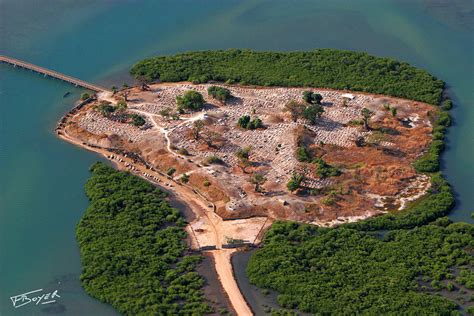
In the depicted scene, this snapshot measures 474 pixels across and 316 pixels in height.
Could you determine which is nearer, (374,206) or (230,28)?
(374,206)

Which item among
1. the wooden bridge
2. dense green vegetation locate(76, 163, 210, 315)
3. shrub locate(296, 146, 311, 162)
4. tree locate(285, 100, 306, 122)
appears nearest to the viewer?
dense green vegetation locate(76, 163, 210, 315)

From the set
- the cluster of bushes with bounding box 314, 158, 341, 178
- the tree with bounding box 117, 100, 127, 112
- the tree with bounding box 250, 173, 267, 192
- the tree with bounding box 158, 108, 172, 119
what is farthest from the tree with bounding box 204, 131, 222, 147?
the cluster of bushes with bounding box 314, 158, 341, 178

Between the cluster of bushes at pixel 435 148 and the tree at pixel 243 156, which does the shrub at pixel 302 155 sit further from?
the cluster of bushes at pixel 435 148

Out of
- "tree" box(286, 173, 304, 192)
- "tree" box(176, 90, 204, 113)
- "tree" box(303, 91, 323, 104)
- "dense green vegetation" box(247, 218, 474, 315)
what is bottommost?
"dense green vegetation" box(247, 218, 474, 315)

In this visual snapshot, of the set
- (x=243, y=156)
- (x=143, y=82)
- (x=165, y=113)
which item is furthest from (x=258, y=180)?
(x=143, y=82)

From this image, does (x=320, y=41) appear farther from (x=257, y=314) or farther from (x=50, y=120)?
(x=257, y=314)

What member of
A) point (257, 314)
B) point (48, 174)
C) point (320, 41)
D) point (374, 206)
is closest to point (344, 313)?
point (257, 314)

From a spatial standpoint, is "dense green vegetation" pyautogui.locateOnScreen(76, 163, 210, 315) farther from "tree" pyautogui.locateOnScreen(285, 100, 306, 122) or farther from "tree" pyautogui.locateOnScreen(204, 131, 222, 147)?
"tree" pyautogui.locateOnScreen(285, 100, 306, 122)
